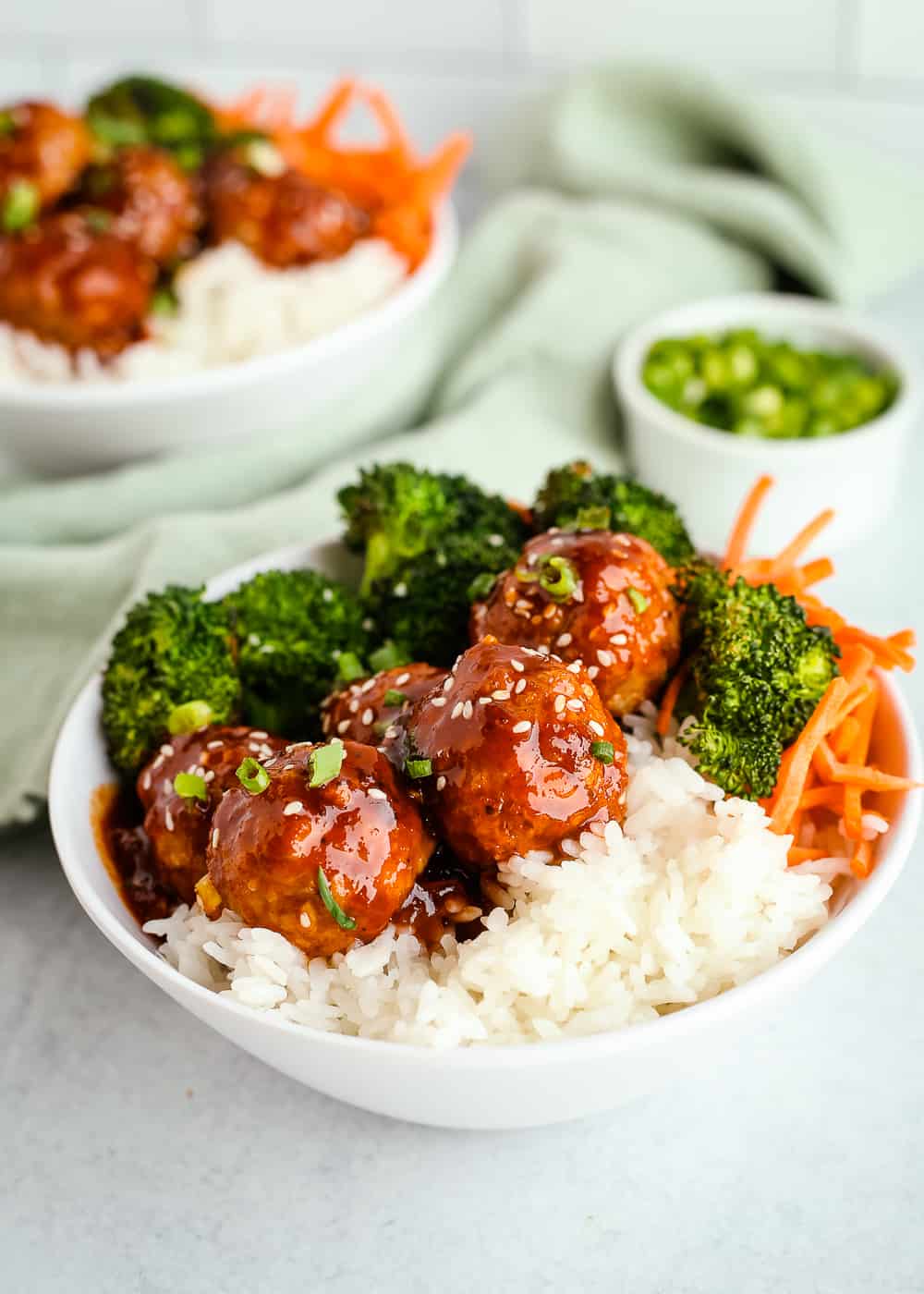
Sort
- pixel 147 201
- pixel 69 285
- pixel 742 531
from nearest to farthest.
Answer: pixel 742 531 → pixel 69 285 → pixel 147 201

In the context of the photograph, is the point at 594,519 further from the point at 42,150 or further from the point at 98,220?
the point at 42,150

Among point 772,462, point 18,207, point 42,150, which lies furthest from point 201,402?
point 772,462

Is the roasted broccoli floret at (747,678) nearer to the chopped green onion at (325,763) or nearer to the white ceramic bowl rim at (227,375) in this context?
the chopped green onion at (325,763)

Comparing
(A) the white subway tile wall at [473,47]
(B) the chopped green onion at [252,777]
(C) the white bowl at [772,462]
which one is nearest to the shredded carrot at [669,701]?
(B) the chopped green onion at [252,777]

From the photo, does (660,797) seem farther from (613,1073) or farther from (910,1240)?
(910,1240)

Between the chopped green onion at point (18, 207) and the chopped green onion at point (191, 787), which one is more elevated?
the chopped green onion at point (18, 207)

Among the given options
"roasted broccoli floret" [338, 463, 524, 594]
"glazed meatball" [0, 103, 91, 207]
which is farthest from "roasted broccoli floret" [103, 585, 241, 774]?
"glazed meatball" [0, 103, 91, 207]

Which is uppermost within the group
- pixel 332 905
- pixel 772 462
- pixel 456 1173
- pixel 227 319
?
pixel 332 905

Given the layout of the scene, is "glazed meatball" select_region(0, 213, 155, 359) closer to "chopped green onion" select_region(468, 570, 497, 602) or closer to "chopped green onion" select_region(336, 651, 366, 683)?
"chopped green onion" select_region(336, 651, 366, 683)
